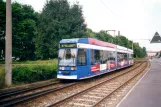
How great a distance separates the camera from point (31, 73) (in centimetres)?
1692

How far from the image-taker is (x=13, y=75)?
16375mm

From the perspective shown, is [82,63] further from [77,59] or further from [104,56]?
[104,56]

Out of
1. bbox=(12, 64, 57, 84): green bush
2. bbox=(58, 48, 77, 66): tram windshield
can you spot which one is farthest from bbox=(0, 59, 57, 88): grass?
bbox=(58, 48, 77, 66): tram windshield

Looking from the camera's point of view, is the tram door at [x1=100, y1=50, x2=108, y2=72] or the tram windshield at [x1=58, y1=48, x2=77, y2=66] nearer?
the tram windshield at [x1=58, y1=48, x2=77, y2=66]

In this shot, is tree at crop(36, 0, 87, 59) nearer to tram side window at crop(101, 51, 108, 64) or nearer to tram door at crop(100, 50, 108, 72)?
tram side window at crop(101, 51, 108, 64)

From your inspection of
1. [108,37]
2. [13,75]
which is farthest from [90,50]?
[108,37]

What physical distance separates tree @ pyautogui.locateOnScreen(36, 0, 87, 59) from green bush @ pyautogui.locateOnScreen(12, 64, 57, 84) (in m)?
17.7

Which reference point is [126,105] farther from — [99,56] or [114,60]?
[114,60]

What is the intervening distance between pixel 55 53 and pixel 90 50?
64.5 feet

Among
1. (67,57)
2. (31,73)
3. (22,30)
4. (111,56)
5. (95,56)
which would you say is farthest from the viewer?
(22,30)

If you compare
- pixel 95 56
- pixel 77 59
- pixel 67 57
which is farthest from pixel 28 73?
pixel 95 56

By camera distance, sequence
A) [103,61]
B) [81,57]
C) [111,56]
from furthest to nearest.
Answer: [111,56] < [103,61] < [81,57]

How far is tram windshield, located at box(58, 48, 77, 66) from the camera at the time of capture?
1623 cm

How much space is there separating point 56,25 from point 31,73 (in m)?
21.2
